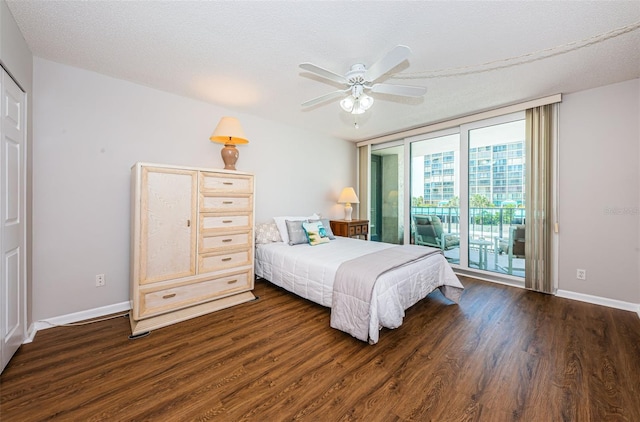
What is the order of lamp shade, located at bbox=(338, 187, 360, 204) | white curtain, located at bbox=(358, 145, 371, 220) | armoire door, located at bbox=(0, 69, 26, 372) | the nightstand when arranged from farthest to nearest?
white curtain, located at bbox=(358, 145, 371, 220) < lamp shade, located at bbox=(338, 187, 360, 204) < the nightstand < armoire door, located at bbox=(0, 69, 26, 372)

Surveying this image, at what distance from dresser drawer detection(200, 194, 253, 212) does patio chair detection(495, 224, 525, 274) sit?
12.2ft

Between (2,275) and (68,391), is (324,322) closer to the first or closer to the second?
(68,391)

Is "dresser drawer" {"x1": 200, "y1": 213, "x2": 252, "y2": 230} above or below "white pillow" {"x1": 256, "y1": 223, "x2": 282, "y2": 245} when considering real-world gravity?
above

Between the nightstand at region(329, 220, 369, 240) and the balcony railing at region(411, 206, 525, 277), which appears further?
the nightstand at region(329, 220, 369, 240)

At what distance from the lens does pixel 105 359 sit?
1857 mm

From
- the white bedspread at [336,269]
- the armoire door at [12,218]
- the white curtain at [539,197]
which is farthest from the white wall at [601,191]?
the armoire door at [12,218]

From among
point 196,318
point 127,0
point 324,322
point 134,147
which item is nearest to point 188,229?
point 196,318

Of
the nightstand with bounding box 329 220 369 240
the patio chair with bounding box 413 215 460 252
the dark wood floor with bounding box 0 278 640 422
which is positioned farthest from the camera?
the nightstand with bounding box 329 220 369 240

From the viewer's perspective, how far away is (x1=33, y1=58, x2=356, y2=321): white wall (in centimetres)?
230

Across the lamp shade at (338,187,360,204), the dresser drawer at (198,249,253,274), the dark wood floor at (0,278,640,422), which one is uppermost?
the lamp shade at (338,187,360,204)

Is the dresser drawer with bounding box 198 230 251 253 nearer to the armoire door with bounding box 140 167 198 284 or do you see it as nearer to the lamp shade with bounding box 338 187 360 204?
the armoire door with bounding box 140 167 198 284

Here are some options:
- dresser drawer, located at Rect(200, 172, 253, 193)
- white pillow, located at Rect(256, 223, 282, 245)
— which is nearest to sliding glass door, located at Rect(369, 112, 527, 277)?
white pillow, located at Rect(256, 223, 282, 245)

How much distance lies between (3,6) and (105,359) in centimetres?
252

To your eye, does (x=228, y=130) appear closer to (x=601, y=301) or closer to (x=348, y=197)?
(x=348, y=197)
